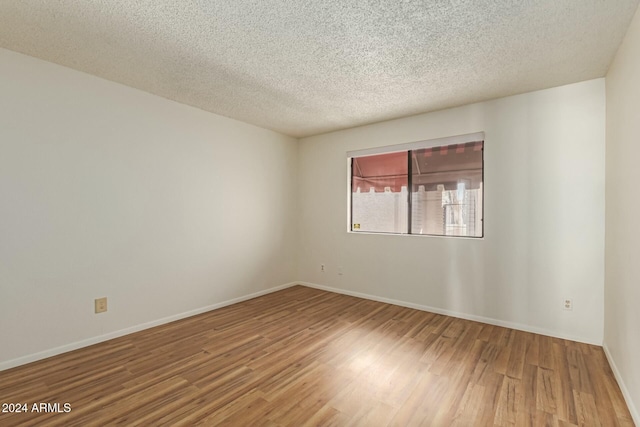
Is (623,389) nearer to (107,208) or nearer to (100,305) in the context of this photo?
(100,305)

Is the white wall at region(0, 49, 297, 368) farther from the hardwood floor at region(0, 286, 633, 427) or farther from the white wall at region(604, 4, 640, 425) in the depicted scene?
the white wall at region(604, 4, 640, 425)

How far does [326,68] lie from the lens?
2607 mm

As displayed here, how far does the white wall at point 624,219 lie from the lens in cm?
180

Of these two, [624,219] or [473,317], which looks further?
[473,317]

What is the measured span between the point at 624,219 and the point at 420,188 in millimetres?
2120

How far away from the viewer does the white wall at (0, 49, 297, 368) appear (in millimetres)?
2387

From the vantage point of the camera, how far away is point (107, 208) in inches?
113

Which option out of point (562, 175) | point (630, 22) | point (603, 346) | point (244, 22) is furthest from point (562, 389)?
point (244, 22)

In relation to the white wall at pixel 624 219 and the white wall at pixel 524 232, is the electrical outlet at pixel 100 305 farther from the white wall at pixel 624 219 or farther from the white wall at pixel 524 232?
the white wall at pixel 624 219

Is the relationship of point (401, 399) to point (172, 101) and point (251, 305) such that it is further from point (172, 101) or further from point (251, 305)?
point (172, 101)

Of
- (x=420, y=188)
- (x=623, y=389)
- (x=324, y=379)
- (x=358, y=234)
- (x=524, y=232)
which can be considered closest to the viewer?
(x=623, y=389)

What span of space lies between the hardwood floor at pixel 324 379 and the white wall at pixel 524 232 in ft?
1.10

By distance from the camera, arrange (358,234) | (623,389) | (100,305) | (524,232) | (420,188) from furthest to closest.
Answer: (358,234) < (420,188) < (524,232) < (100,305) < (623,389)

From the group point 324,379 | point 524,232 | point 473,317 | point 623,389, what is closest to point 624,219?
point 524,232
